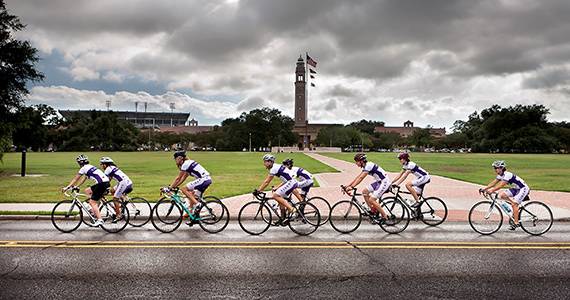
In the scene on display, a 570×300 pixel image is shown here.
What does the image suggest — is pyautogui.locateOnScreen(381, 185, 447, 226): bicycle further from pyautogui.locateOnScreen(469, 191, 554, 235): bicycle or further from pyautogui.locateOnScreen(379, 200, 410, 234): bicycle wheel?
pyautogui.locateOnScreen(469, 191, 554, 235): bicycle

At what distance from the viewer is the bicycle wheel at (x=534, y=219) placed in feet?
32.0

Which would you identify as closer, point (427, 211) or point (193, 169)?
point (193, 169)

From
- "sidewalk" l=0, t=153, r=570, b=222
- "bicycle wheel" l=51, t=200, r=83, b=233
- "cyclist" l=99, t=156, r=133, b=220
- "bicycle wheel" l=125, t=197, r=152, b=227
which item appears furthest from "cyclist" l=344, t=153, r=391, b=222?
"bicycle wheel" l=51, t=200, r=83, b=233

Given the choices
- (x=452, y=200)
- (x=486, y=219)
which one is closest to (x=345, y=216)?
(x=486, y=219)

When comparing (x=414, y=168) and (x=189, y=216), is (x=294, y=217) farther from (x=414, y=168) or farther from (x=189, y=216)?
(x=414, y=168)

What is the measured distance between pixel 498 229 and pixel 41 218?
1108 cm

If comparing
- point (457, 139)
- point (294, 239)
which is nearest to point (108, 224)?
point (294, 239)

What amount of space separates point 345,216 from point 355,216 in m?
0.26

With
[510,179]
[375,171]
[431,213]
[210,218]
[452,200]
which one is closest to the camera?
[510,179]

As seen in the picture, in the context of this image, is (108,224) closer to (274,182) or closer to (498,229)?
(498,229)

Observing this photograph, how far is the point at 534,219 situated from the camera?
9.88 metres

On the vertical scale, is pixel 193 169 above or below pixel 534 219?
above

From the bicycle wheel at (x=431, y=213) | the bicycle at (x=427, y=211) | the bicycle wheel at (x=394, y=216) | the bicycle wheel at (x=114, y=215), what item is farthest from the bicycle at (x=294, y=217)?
the bicycle wheel at (x=431, y=213)

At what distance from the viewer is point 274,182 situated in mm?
24422
